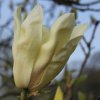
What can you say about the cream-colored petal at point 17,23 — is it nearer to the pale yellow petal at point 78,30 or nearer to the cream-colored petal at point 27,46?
the cream-colored petal at point 27,46

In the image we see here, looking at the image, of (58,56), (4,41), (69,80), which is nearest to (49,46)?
(58,56)

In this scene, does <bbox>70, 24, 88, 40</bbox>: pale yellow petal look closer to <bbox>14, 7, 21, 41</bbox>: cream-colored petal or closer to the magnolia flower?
the magnolia flower

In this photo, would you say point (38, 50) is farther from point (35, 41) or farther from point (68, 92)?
point (68, 92)

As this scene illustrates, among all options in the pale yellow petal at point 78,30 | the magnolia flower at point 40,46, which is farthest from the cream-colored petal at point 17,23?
the pale yellow petal at point 78,30

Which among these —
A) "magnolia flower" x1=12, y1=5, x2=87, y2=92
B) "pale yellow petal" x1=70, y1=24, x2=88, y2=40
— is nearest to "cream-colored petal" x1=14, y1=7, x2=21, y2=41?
"magnolia flower" x1=12, y1=5, x2=87, y2=92
